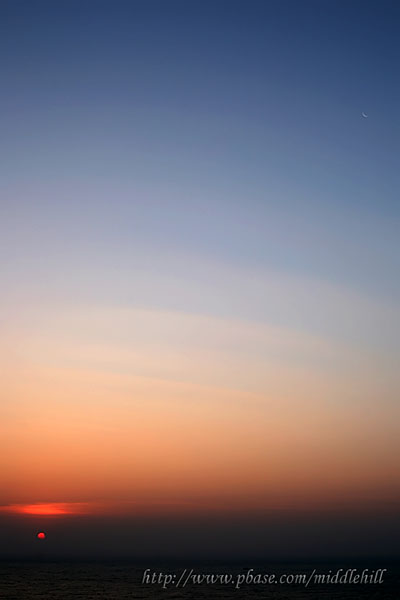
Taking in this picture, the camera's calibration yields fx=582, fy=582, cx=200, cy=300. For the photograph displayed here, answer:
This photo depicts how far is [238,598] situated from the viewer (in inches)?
4592

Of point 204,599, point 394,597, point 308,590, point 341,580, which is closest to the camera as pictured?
point 204,599

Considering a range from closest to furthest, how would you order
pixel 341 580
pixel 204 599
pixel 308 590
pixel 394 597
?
pixel 204 599 → pixel 394 597 → pixel 308 590 → pixel 341 580

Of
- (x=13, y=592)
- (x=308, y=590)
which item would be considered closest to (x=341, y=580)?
(x=308, y=590)

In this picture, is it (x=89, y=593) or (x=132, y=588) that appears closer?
(x=89, y=593)

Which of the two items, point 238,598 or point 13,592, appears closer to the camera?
point 238,598

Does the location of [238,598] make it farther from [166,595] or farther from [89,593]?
[89,593]

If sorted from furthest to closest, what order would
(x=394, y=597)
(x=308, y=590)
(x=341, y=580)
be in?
(x=341, y=580), (x=308, y=590), (x=394, y=597)

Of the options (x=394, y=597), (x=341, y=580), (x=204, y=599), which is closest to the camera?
(x=204, y=599)

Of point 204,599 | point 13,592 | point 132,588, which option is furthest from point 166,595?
point 13,592

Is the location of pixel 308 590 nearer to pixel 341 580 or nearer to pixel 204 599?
pixel 204 599

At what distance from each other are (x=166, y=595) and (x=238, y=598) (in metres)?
16.2

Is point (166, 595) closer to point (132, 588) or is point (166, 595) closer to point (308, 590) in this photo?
point (132, 588)

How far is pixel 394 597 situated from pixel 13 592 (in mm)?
81743

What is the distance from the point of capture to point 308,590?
13862 cm
